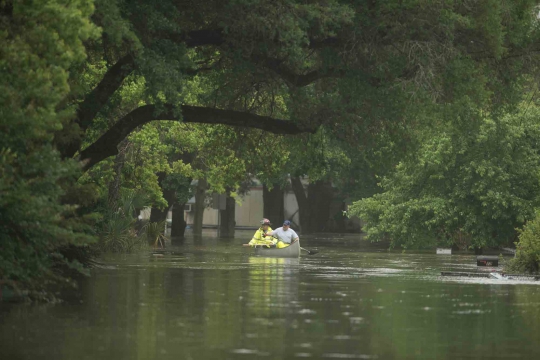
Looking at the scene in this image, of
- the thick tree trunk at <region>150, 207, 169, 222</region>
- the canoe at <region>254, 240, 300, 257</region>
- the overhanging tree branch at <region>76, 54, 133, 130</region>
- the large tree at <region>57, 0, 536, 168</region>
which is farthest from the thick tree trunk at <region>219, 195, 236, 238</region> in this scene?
the overhanging tree branch at <region>76, 54, 133, 130</region>

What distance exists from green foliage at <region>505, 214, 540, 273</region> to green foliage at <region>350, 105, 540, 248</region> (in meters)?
16.0

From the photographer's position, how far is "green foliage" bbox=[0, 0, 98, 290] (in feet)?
51.5

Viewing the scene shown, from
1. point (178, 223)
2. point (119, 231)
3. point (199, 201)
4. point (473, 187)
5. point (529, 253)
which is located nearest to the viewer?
point (529, 253)

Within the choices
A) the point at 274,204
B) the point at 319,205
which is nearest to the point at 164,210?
the point at 274,204

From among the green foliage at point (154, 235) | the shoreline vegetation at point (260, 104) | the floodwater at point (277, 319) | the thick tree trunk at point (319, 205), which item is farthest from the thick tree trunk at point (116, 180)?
the thick tree trunk at point (319, 205)

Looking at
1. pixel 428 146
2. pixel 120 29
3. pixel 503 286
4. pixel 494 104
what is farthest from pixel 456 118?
pixel 428 146

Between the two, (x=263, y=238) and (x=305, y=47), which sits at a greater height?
(x=305, y=47)

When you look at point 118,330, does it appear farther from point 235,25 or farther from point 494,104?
point 494,104

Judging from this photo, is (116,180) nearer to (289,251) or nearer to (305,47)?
(289,251)

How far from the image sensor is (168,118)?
103 feet

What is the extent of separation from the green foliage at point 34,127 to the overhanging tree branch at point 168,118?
43.6 feet

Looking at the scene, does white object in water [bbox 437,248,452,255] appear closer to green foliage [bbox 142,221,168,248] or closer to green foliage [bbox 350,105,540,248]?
green foliage [bbox 350,105,540,248]

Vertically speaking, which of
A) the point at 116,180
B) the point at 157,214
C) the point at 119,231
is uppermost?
the point at 116,180

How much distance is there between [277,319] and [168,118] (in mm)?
15310
